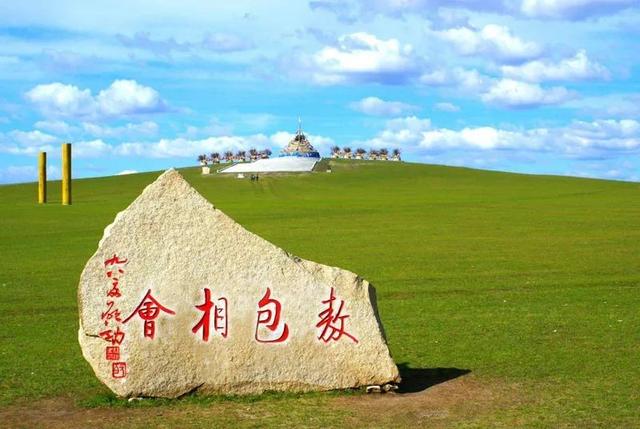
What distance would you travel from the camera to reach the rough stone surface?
1014 centimetres

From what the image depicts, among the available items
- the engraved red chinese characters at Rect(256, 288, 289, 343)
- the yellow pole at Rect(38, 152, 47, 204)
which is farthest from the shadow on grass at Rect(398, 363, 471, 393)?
the yellow pole at Rect(38, 152, 47, 204)

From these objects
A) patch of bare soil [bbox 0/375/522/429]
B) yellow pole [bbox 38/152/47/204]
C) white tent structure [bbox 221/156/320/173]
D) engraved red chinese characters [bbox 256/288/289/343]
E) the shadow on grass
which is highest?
white tent structure [bbox 221/156/320/173]

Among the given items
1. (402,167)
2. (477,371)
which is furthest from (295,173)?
(477,371)

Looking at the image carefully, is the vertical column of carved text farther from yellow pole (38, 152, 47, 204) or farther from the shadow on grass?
yellow pole (38, 152, 47, 204)

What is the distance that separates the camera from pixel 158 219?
10.3m

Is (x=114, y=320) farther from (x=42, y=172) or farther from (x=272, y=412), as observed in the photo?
(x=42, y=172)

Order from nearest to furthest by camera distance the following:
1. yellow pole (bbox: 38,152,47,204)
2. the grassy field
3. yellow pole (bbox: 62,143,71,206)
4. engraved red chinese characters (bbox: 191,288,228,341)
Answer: the grassy field < engraved red chinese characters (bbox: 191,288,228,341) < yellow pole (bbox: 62,143,71,206) < yellow pole (bbox: 38,152,47,204)

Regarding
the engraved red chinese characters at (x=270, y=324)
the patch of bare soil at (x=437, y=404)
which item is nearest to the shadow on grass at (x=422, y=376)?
the patch of bare soil at (x=437, y=404)

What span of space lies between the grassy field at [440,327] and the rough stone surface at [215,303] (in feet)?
0.78

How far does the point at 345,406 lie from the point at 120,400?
263 centimetres

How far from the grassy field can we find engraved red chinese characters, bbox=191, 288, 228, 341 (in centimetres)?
49

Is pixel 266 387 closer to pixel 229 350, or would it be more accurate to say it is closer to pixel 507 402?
pixel 229 350

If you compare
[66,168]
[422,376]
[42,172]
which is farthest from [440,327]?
[42,172]

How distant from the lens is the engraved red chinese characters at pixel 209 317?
33.5 feet
